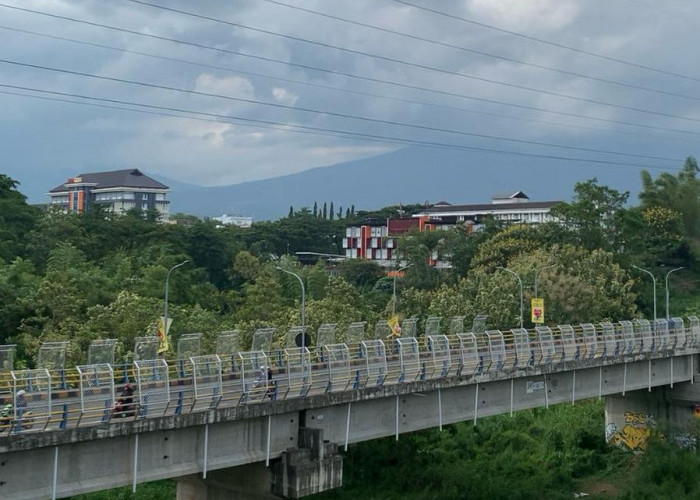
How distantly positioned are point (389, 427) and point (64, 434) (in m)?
15.6

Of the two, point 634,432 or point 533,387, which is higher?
point 533,387

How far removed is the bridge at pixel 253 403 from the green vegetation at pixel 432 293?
22.2ft

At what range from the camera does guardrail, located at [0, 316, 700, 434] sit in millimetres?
25625

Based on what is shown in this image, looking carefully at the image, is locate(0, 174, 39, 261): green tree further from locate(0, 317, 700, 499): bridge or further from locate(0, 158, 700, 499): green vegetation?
locate(0, 317, 700, 499): bridge

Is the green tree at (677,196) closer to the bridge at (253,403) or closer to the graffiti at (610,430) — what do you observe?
the graffiti at (610,430)

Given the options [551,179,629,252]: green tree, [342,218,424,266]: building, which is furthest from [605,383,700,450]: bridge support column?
[342,218,424,266]: building

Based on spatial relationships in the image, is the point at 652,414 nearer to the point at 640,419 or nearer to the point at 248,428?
the point at 640,419

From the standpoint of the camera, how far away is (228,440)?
2980 centimetres

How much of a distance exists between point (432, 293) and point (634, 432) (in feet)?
90.6

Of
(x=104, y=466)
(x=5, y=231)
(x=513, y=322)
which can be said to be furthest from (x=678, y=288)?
(x=104, y=466)

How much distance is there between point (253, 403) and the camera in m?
30.0

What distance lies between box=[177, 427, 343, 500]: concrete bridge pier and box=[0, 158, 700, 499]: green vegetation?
11.2 meters

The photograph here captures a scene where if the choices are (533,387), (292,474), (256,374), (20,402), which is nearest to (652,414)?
(533,387)

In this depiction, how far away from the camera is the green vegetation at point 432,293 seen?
162ft
